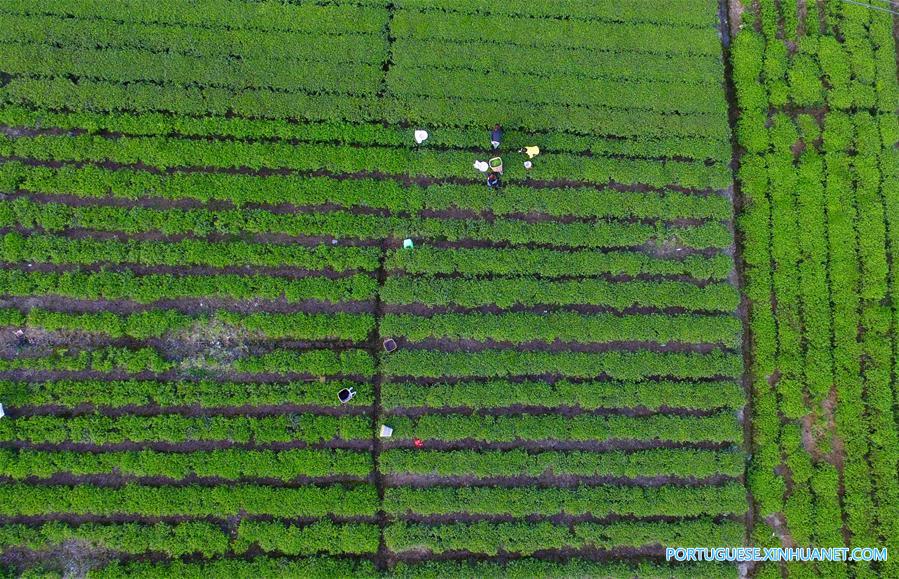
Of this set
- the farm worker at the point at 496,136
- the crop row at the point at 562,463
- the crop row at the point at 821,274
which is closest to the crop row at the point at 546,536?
the crop row at the point at 562,463

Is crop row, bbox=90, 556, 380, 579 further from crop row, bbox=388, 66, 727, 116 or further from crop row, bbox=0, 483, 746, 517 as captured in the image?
crop row, bbox=388, 66, 727, 116

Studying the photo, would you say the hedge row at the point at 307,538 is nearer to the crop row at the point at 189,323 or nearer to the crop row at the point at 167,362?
the crop row at the point at 167,362

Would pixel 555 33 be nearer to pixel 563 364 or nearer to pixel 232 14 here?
pixel 232 14

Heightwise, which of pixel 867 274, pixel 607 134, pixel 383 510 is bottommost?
pixel 383 510

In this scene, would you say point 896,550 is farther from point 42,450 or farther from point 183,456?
point 42,450

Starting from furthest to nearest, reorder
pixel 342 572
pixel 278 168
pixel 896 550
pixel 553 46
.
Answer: pixel 553 46 < pixel 278 168 < pixel 896 550 < pixel 342 572

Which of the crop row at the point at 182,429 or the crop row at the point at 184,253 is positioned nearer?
the crop row at the point at 182,429

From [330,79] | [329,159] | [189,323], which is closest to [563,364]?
[329,159]

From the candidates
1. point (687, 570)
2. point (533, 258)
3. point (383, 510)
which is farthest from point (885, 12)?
point (383, 510)
